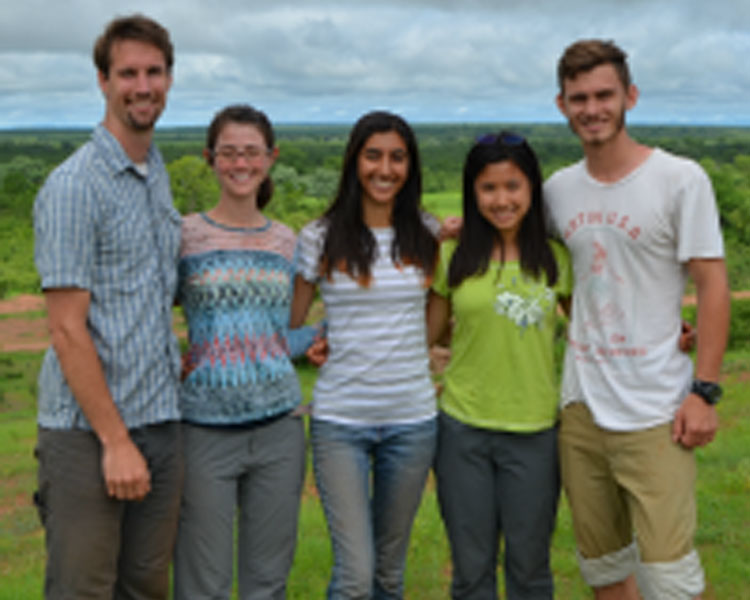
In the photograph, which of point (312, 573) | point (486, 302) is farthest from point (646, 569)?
point (312, 573)

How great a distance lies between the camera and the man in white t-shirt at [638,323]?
12.3 feet

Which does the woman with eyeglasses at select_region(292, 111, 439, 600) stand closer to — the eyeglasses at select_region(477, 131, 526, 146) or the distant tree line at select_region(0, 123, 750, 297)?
the eyeglasses at select_region(477, 131, 526, 146)

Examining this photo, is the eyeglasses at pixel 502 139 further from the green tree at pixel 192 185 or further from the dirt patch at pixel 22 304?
the dirt patch at pixel 22 304

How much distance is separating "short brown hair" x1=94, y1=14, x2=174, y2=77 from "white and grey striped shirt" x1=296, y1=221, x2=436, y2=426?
1200 millimetres

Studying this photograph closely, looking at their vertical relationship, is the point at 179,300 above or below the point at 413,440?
above

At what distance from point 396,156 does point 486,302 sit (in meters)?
0.81

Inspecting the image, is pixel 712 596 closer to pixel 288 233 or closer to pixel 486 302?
pixel 486 302

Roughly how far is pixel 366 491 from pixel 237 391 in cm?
79

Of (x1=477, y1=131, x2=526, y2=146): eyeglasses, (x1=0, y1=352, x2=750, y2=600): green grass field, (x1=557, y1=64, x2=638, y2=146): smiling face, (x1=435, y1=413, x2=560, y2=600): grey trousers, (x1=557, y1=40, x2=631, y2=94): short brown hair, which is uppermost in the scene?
(x1=557, y1=40, x2=631, y2=94): short brown hair

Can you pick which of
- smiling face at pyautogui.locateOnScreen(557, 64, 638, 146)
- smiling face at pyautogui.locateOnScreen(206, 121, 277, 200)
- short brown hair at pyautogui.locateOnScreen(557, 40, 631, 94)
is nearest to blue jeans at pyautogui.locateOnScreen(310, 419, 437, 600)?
smiling face at pyautogui.locateOnScreen(206, 121, 277, 200)

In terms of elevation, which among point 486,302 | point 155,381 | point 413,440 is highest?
point 486,302

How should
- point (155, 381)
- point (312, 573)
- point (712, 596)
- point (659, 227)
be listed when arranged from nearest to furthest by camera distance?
point (155, 381) < point (659, 227) < point (712, 596) < point (312, 573)

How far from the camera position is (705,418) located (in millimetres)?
3719

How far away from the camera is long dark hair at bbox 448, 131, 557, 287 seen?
→ 399 centimetres
